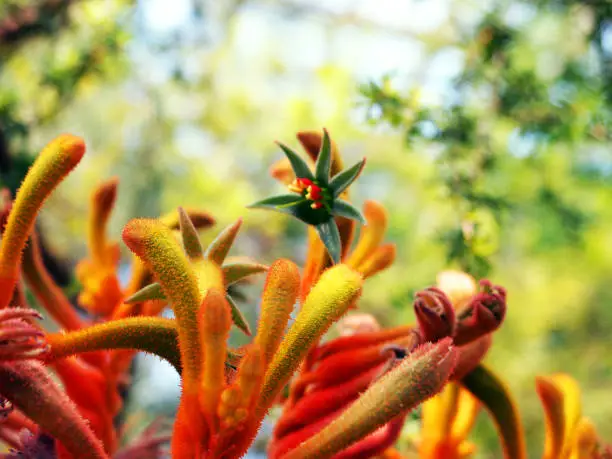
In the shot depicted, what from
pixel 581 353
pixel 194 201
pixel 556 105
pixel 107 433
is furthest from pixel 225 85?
pixel 107 433

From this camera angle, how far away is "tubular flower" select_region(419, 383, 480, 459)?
77 cm

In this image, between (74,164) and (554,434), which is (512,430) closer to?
(554,434)

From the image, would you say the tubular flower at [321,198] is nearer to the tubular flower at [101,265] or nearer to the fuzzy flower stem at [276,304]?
the fuzzy flower stem at [276,304]

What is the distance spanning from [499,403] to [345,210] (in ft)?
0.87

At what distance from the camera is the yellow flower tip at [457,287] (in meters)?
0.66

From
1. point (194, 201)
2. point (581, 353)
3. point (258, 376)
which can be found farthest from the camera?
point (581, 353)

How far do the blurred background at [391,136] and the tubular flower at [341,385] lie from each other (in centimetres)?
33

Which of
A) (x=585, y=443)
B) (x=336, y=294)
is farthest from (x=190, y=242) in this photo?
(x=585, y=443)

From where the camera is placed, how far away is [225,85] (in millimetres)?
3945

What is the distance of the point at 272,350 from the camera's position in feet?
1.68

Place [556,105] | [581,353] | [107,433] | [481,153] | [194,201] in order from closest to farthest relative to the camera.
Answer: [107,433] → [481,153] → [556,105] → [194,201] → [581,353]

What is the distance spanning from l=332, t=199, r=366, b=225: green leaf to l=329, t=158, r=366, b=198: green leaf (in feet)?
0.03

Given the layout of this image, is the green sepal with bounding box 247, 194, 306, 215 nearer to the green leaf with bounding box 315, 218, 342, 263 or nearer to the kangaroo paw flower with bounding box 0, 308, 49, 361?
the green leaf with bounding box 315, 218, 342, 263

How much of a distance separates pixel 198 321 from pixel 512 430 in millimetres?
371
